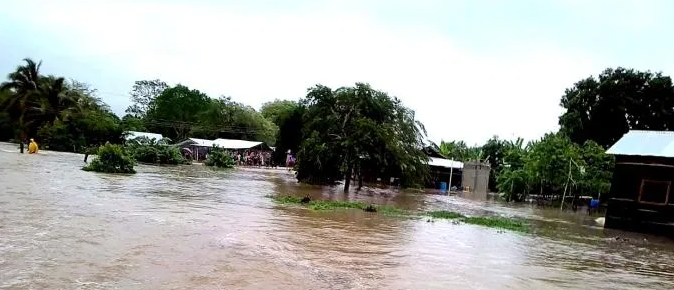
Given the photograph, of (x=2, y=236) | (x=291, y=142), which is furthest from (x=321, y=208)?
(x=291, y=142)

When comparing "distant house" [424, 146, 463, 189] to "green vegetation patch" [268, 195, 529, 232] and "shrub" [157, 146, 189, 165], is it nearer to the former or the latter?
"shrub" [157, 146, 189, 165]

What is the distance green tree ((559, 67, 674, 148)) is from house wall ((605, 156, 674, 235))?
769 inches

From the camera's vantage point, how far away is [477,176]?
141 feet

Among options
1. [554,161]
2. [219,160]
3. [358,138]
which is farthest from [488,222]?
[219,160]

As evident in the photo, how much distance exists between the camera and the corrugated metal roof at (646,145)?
18.1m

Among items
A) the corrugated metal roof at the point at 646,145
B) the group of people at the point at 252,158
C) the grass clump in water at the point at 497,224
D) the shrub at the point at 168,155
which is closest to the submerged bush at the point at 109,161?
the grass clump in water at the point at 497,224

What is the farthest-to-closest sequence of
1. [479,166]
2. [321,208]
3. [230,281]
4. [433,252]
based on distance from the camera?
[479,166] → [321,208] → [433,252] → [230,281]

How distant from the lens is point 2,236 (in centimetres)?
858

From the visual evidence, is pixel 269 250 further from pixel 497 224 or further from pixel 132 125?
pixel 132 125

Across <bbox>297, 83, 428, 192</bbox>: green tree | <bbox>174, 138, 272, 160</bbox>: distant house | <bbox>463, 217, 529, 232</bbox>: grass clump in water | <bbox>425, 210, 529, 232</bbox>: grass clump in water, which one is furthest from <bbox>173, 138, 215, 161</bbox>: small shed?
<bbox>463, 217, 529, 232</bbox>: grass clump in water

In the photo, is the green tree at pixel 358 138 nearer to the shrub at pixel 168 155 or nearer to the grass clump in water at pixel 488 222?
the grass clump in water at pixel 488 222

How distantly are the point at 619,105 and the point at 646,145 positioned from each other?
770 inches

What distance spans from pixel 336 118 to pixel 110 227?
18.2 meters

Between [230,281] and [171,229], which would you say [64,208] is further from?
[230,281]
